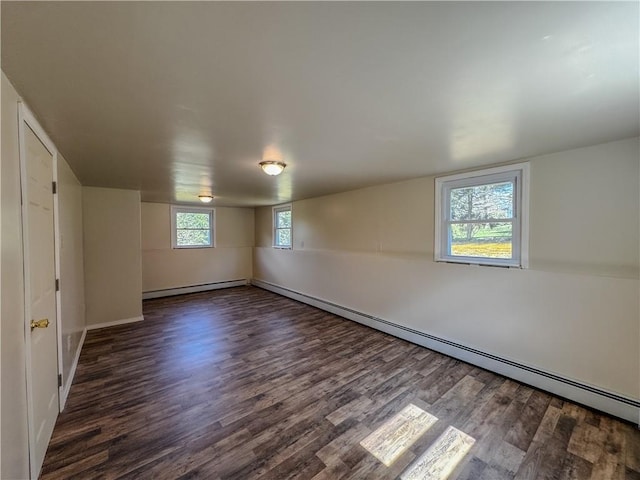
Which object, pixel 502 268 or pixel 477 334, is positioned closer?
pixel 502 268

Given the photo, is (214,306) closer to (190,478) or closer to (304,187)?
(304,187)

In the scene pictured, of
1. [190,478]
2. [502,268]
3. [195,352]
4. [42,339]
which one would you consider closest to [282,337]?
[195,352]

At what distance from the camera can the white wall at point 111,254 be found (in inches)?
162

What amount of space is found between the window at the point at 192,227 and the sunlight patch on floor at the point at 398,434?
239 inches

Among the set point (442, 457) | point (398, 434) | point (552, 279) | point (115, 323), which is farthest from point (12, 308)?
point (552, 279)

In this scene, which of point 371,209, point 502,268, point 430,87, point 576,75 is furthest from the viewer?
point 371,209

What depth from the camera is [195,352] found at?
3.40m

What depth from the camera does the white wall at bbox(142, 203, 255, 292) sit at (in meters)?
6.15

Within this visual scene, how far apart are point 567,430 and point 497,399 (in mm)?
477

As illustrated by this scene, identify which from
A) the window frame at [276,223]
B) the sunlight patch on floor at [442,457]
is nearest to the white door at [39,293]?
the sunlight patch on floor at [442,457]

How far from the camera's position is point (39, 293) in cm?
180

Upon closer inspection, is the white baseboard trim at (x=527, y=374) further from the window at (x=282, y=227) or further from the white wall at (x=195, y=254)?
the white wall at (x=195, y=254)

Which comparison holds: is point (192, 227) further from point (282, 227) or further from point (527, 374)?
point (527, 374)

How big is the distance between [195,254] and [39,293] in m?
5.15
